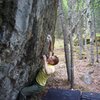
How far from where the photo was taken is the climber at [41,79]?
6.39 metres

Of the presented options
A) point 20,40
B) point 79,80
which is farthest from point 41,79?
point 79,80

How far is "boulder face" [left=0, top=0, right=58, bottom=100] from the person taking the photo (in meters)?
6.17

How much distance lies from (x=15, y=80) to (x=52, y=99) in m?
1.46

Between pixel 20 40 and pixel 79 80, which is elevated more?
pixel 20 40

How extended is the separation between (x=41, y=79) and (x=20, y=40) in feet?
4.17

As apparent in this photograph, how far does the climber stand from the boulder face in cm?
22

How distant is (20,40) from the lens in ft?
20.8

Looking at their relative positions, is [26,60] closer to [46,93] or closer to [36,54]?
[36,54]

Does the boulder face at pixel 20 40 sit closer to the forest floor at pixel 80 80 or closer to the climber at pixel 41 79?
the climber at pixel 41 79

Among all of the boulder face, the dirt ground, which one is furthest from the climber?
the dirt ground

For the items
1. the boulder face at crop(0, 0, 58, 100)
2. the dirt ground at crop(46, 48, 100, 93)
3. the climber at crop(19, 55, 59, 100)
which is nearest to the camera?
the boulder face at crop(0, 0, 58, 100)

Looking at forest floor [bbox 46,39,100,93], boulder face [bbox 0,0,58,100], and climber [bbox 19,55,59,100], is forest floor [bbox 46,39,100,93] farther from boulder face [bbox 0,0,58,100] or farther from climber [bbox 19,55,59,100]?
boulder face [bbox 0,0,58,100]

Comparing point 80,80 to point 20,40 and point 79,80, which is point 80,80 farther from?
point 20,40

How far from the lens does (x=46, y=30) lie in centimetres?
730
